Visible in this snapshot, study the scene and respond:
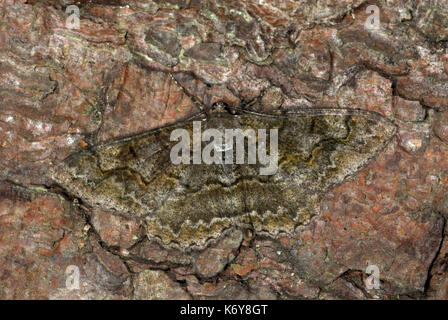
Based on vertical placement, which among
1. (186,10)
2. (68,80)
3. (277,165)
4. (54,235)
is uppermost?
(186,10)

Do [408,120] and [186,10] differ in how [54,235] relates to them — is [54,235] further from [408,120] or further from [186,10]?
[408,120]

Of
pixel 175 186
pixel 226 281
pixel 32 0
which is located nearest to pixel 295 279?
pixel 226 281

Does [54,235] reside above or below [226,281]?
above

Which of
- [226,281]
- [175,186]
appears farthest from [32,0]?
[226,281]

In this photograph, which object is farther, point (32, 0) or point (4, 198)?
point (4, 198)

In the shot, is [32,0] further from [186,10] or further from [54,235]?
[54,235]

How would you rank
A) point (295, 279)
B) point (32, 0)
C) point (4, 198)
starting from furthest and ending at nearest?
point (295, 279) < point (4, 198) < point (32, 0)

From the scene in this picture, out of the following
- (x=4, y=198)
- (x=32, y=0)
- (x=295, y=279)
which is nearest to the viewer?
(x=32, y=0)
